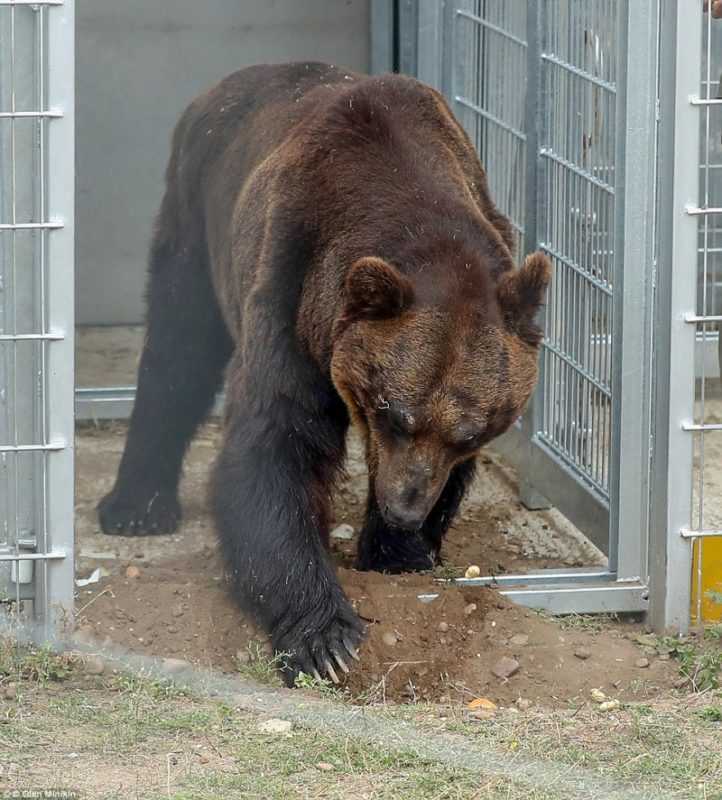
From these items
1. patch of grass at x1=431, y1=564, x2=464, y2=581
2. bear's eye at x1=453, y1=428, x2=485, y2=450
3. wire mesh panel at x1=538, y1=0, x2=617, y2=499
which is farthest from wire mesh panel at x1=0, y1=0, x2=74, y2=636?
wire mesh panel at x1=538, y1=0, x2=617, y2=499

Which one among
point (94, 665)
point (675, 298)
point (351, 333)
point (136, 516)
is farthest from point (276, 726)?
point (136, 516)

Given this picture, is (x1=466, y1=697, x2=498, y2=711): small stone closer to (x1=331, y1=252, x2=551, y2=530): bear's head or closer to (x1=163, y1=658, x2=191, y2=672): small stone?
(x1=331, y1=252, x2=551, y2=530): bear's head

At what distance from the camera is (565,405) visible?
656 cm

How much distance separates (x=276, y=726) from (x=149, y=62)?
5420 millimetres

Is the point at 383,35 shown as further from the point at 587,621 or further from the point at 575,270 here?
the point at 587,621

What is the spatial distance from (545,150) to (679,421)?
1.70 metres

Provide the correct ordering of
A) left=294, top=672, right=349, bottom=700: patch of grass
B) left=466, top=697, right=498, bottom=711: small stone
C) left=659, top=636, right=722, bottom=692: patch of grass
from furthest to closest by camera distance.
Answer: left=659, top=636, right=722, bottom=692: patch of grass, left=294, top=672, right=349, bottom=700: patch of grass, left=466, top=697, right=498, bottom=711: small stone

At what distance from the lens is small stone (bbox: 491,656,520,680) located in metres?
5.11

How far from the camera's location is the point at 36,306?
493 cm

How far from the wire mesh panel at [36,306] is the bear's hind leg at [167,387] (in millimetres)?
1662

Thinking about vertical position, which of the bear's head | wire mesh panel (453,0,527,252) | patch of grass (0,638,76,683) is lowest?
patch of grass (0,638,76,683)

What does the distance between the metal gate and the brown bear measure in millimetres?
510

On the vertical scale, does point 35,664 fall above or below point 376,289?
below

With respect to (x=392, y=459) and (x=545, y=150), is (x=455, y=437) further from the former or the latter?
(x=545, y=150)
